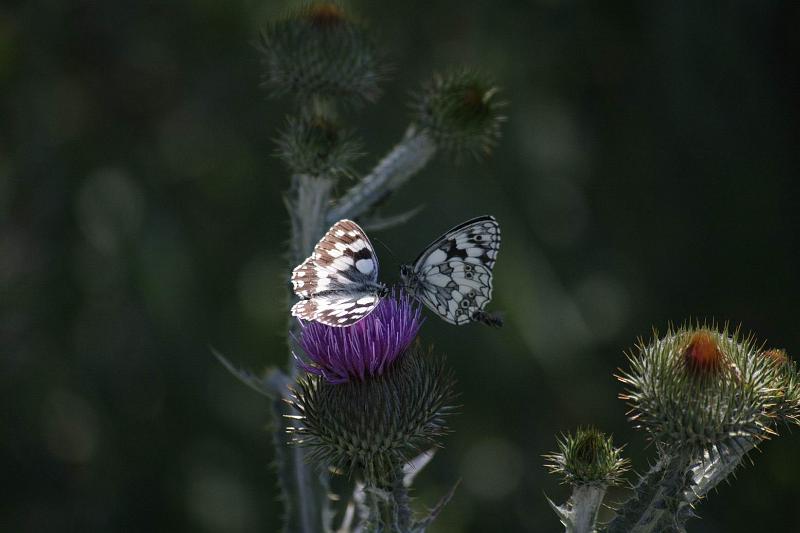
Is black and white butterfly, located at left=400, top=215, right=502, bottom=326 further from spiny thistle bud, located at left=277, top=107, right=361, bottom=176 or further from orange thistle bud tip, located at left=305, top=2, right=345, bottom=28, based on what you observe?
orange thistle bud tip, located at left=305, top=2, right=345, bottom=28

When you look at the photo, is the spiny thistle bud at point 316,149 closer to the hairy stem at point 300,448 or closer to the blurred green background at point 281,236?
the hairy stem at point 300,448

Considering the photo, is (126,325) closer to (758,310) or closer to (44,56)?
(44,56)

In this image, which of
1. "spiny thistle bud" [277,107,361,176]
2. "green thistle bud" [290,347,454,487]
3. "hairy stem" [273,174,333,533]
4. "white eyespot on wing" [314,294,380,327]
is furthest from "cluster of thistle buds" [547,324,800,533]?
"spiny thistle bud" [277,107,361,176]

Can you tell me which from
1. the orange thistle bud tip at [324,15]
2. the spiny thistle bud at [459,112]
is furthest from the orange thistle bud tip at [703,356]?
the orange thistle bud tip at [324,15]

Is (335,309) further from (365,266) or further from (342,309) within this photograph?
(365,266)

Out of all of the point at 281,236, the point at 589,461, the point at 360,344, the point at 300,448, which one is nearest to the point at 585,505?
the point at 589,461

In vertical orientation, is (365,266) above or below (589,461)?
above
